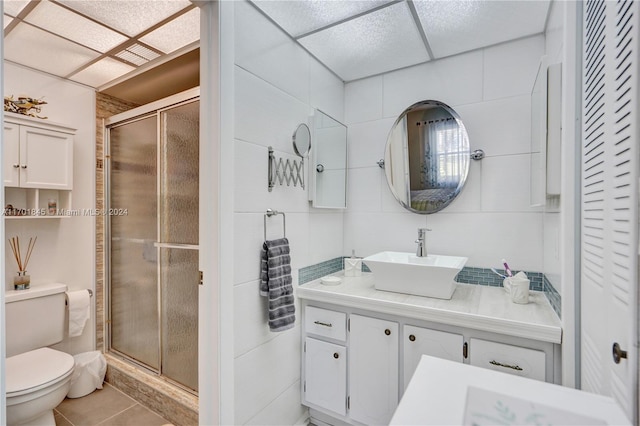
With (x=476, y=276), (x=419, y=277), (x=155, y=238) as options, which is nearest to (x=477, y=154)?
(x=476, y=276)

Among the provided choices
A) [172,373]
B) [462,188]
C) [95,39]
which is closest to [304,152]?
[462,188]

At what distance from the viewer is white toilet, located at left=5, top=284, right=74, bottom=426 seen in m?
1.59

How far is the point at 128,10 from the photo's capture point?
62.5 inches

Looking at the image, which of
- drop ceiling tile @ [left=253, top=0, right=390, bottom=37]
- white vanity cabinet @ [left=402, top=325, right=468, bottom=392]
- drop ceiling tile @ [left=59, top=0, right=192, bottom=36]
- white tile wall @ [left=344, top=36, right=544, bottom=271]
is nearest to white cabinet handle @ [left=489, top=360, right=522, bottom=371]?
white vanity cabinet @ [left=402, top=325, right=468, bottom=392]

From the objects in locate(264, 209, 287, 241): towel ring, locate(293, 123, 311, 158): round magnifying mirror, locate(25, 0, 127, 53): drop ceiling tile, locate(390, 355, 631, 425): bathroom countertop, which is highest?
locate(25, 0, 127, 53): drop ceiling tile

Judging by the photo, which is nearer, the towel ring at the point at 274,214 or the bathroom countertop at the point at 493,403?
the bathroom countertop at the point at 493,403

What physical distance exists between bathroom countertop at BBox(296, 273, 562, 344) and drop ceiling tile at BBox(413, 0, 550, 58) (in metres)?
1.39

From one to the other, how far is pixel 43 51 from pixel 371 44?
210 centimetres

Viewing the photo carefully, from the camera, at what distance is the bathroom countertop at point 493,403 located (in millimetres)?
672

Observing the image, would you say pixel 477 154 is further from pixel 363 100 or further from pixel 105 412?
pixel 105 412

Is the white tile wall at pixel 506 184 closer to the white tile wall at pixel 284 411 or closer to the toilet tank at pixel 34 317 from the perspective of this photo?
the white tile wall at pixel 284 411

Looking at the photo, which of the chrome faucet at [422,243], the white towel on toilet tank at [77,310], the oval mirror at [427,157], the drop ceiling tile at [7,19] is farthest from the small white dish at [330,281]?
the drop ceiling tile at [7,19]

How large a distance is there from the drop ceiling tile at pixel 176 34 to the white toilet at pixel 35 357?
5.90ft

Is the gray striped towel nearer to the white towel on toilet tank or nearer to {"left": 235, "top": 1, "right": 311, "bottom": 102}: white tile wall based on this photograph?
{"left": 235, "top": 1, "right": 311, "bottom": 102}: white tile wall
